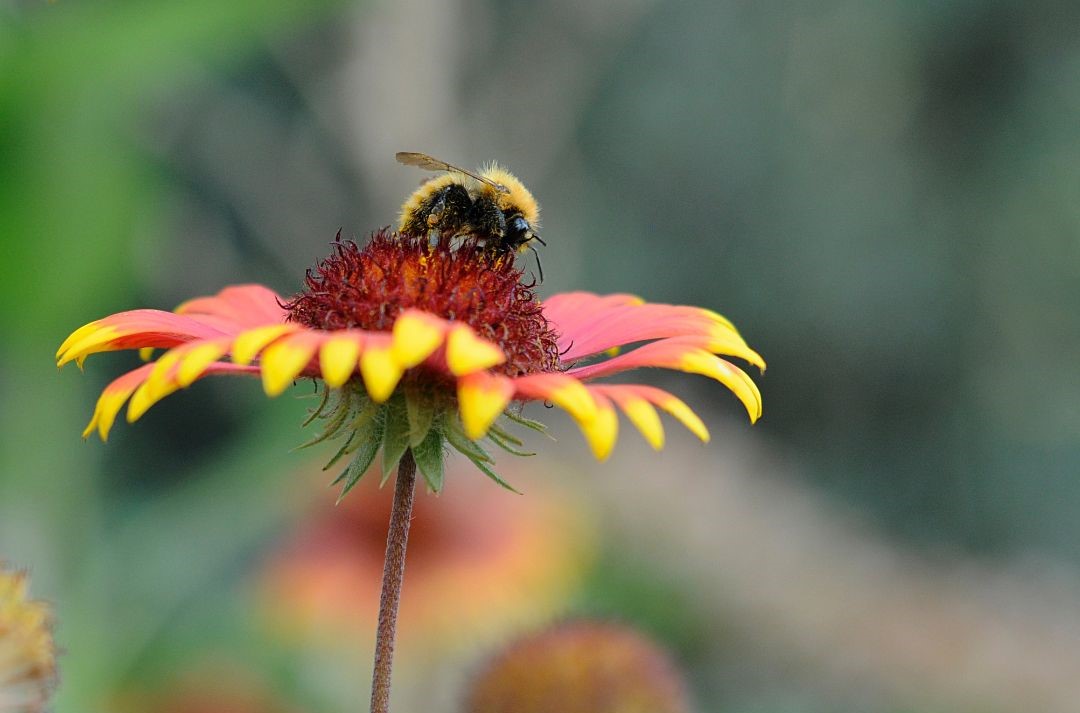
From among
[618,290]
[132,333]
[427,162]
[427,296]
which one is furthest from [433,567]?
[618,290]

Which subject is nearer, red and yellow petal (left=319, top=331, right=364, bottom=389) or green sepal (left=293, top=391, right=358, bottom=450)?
red and yellow petal (left=319, top=331, right=364, bottom=389)

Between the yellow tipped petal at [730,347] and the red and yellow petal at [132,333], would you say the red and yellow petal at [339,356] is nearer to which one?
the red and yellow petal at [132,333]

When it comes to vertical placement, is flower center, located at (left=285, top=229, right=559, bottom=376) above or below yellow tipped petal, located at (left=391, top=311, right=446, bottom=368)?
above

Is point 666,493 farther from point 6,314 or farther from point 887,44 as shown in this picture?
point 887,44

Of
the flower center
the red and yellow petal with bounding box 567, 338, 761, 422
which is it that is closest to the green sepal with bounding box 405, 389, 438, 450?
the flower center

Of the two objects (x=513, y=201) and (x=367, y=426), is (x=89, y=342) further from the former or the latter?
(x=513, y=201)

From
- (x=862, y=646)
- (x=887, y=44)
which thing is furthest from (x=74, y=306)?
(x=887, y=44)

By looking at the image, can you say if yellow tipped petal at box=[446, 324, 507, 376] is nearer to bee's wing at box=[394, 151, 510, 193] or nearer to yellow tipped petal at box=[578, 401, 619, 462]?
yellow tipped petal at box=[578, 401, 619, 462]
